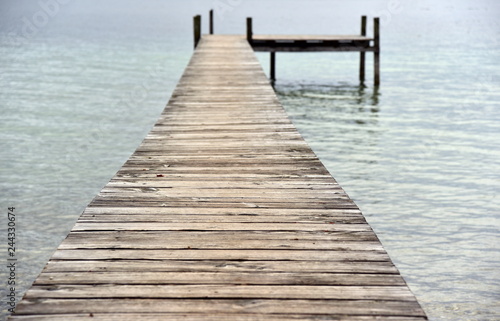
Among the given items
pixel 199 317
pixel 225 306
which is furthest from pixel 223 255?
pixel 199 317

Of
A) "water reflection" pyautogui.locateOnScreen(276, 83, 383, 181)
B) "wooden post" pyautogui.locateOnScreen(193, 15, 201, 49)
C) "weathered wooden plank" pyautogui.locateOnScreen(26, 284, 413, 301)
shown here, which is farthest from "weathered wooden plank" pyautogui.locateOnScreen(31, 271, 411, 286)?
"wooden post" pyautogui.locateOnScreen(193, 15, 201, 49)

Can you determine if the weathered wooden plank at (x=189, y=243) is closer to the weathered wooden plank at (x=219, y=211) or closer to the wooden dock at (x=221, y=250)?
the wooden dock at (x=221, y=250)

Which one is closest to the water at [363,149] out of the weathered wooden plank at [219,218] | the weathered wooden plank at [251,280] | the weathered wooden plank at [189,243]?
the weathered wooden plank at [219,218]

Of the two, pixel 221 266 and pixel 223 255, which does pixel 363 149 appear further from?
pixel 221 266

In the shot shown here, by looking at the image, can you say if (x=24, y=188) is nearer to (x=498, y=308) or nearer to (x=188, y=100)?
(x=188, y=100)

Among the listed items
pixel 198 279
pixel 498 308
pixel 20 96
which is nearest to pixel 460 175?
pixel 498 308

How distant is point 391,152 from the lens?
40.7 feet

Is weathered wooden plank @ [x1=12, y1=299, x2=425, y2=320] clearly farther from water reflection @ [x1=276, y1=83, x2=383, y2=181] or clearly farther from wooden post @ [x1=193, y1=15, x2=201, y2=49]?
wooden post @ [x1=193, y1=15, x2=201, y2=49]

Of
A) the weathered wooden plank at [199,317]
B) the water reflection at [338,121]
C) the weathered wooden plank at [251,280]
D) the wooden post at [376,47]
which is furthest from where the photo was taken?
the wooden post at [376,47]

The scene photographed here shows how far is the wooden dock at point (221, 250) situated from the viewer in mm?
2930

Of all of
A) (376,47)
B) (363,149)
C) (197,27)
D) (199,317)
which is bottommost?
(363,149)

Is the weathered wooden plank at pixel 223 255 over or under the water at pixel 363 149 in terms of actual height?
over

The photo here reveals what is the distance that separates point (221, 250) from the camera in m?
3.58

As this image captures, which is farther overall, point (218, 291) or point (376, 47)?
point (376, 47)
